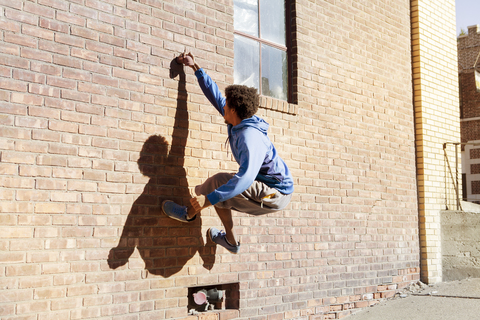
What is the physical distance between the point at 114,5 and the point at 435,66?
5.29 m

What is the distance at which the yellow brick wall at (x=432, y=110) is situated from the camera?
23.4 ft

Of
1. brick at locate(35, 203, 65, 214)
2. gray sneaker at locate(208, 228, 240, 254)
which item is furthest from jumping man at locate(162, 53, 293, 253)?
brick at locate(35, 203, 65, 214)

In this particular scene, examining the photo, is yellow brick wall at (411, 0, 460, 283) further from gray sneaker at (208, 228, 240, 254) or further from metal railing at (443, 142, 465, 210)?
gray sneaker at (208, 228, 240, 254)

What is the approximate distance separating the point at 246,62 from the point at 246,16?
53cm

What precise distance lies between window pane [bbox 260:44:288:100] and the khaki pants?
1.78 meters

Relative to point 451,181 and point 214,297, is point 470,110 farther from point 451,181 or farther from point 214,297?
point 214,297

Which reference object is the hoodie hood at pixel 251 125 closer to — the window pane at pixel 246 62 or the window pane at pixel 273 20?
the window pane at pixel 246 62

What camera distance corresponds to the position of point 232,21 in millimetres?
5105

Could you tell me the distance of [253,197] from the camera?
4.05 m

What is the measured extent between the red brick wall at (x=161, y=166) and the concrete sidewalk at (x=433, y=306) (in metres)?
0.25

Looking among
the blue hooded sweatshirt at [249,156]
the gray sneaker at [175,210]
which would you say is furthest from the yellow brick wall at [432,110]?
the gray sneaker at [175,210]

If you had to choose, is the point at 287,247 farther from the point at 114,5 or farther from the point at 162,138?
the point at 114,5

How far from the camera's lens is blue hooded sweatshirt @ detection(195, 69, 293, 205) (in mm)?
3717

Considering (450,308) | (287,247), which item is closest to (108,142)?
(287,247)
